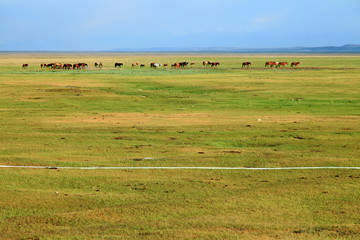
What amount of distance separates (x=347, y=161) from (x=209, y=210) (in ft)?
14.2

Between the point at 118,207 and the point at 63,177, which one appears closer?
the point at 118,207

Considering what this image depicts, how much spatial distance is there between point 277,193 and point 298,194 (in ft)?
1.00

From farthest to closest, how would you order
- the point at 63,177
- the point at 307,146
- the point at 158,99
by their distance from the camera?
1. the point at 158,99
2. the point at 307,146
3. the point at 63,177

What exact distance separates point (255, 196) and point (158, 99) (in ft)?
60.8

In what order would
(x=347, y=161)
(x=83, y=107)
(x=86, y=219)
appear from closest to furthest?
(x=86, y=219) → (x=347, y=161) → (x=83, y=107)

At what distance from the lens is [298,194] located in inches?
327

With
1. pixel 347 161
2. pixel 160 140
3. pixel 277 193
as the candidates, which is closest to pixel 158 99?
pixel 160 140

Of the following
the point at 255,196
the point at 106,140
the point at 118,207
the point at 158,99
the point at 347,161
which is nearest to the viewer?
the point at 118,207

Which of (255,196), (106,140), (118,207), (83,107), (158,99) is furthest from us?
(158,99)

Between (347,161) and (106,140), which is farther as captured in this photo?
(106,140)

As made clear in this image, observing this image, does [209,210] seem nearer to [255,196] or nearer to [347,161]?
[255,196]

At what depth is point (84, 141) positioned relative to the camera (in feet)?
43.8

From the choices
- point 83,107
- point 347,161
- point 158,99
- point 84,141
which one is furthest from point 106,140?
point 158,99

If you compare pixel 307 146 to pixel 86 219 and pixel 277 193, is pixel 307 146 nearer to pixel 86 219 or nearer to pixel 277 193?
pixel 277 193
